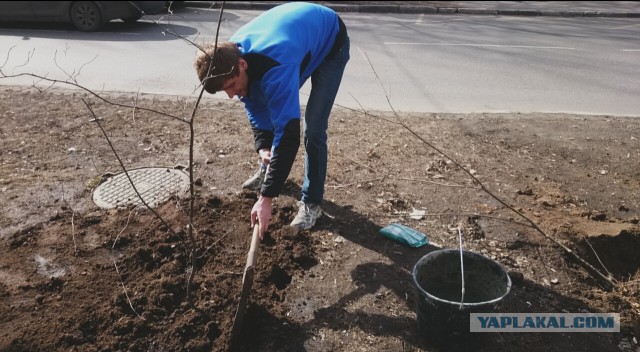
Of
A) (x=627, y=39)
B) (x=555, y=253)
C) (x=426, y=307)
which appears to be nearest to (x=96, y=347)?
(x=426, y=307)

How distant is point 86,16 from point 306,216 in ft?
27.4

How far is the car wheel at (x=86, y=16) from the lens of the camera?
9508mm

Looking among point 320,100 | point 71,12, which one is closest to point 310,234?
point 320,100

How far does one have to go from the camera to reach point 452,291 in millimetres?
2656

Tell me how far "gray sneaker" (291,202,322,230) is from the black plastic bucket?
41.9 inches

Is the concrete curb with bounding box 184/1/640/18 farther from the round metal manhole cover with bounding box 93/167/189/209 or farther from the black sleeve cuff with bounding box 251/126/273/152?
the black sleeve cuff with bounding box 251/126/273/152

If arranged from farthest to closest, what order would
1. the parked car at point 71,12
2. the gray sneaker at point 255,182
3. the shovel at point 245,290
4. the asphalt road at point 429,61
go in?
the parked car at point 71,12
the asphalt road at point 429,61
the gray sneaker at point 255,182
the shovel at point 245,290

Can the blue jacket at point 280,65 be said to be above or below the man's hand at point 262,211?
above

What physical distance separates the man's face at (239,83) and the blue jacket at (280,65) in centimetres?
5

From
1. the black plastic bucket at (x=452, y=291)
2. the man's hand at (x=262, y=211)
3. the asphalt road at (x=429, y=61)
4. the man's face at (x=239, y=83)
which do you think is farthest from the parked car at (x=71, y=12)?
the black plastic bucket at (x=452, y=291)

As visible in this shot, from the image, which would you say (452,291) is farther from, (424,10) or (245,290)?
(424,10)

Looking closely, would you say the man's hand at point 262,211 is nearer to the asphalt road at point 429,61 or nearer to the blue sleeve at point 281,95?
the blue sleeve at point 281,95

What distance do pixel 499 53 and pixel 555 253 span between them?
607cm

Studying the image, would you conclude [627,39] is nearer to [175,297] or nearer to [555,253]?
[555,253]
